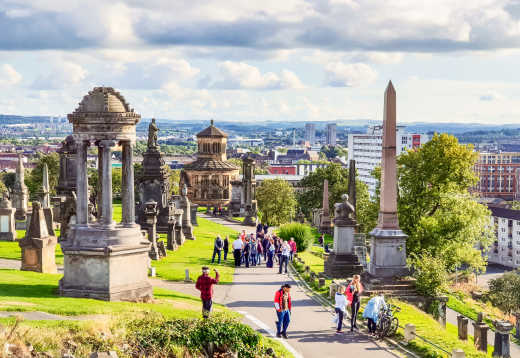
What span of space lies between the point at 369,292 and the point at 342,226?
517 cm

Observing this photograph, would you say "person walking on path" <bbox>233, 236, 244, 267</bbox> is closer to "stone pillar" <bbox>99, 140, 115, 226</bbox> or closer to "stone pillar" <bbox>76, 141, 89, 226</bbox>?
"stone pillar" <bbox>99, 140, 115, 226</bbox>

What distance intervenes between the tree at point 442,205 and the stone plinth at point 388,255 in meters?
8.31

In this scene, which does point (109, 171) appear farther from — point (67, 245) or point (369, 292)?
point (369, 292)

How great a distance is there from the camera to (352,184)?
3916 centimetres

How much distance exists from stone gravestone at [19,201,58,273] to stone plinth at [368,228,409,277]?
11566 mm

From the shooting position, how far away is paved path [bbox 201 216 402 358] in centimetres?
1583

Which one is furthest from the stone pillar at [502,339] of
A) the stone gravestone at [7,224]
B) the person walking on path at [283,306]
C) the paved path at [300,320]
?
the stone gravestone at [7,224]

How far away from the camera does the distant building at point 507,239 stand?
11438 centimetres

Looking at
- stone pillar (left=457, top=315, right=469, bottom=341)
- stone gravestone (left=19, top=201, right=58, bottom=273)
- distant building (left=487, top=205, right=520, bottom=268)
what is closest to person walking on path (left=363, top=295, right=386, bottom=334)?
stone pillar (left=457, top=315, right=469, bottom=341)

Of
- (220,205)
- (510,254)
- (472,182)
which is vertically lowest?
(510,254)

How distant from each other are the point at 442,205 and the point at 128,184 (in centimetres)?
2058

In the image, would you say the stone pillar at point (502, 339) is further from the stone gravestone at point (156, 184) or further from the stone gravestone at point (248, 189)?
the stone gravestone at point (248, 189)

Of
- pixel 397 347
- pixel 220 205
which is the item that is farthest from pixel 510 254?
pixel 397 347

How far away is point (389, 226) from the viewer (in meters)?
25.5
